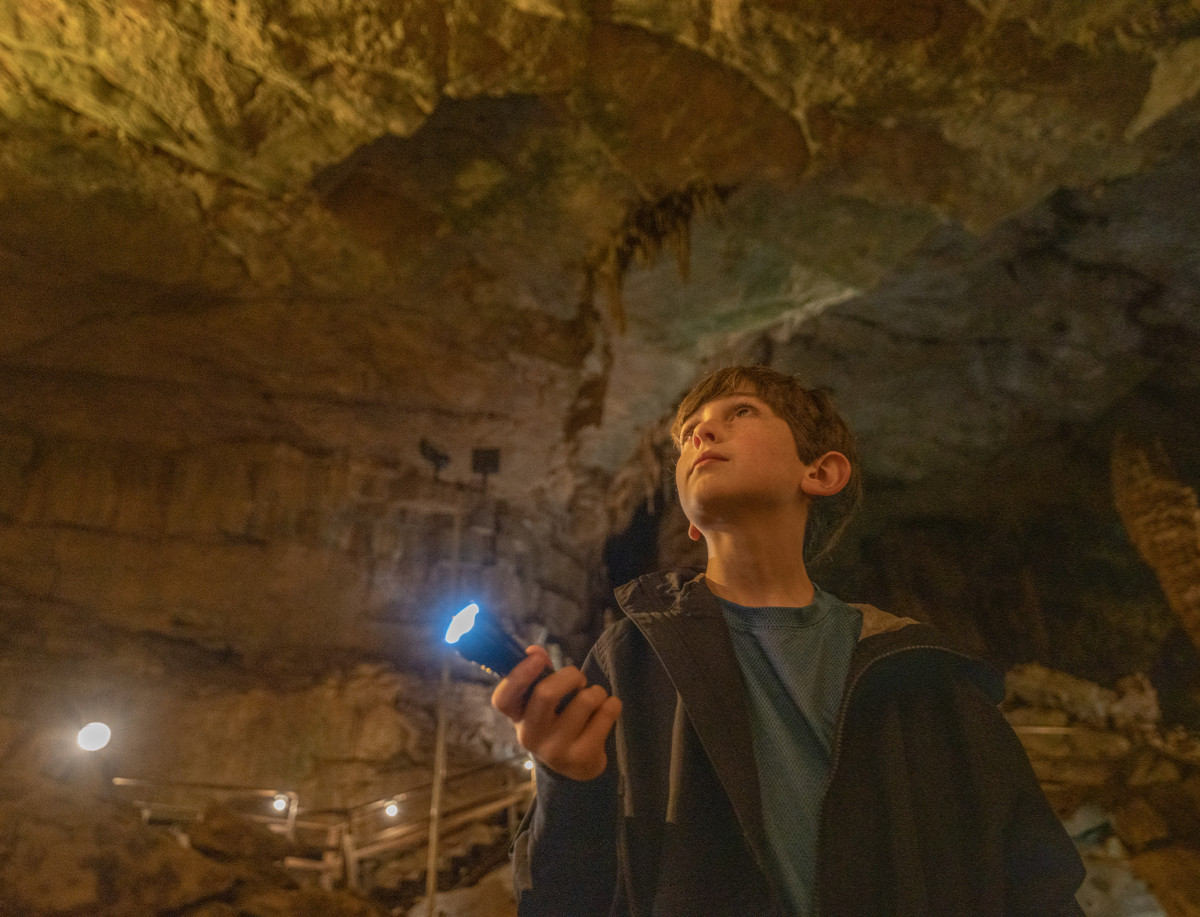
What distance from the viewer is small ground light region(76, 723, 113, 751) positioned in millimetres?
7172

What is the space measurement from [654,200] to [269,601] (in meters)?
7.64

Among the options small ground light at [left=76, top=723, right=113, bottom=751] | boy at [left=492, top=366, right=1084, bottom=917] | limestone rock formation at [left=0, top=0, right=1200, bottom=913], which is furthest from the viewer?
small ground light at [left=76, top=723, right=113, bottom=751]

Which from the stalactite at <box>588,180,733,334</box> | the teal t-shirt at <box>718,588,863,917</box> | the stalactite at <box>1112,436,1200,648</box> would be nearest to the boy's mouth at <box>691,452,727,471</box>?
the teal t-shirt at <box>718,588,863,917</box>

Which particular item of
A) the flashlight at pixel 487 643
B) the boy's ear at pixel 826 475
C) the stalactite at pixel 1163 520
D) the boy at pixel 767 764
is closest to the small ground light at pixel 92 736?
the boy at pixel 767 764

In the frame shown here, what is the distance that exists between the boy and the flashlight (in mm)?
18

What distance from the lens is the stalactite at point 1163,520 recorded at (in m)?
7.48

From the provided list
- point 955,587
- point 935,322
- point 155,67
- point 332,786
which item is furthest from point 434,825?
point 955,587

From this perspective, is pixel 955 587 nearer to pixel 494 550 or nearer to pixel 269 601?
pixel 494 550

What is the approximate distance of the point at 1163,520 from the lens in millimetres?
7922

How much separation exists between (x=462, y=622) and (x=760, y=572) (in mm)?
818

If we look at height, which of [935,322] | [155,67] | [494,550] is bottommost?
[494,550]

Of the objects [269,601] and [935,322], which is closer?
[935,322]

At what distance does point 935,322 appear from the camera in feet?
26.3

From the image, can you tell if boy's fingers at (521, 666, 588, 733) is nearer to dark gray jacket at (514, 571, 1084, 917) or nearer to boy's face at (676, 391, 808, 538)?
dark gray jacket at (514, 571, 1084, 917)
